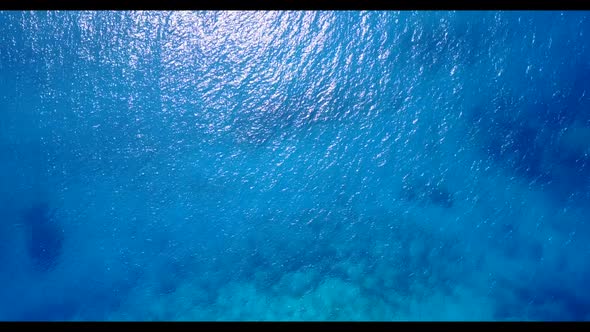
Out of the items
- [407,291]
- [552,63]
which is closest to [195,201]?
[407,291]

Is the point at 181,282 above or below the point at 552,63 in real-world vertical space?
below

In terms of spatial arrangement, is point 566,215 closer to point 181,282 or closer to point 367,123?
point 367,123

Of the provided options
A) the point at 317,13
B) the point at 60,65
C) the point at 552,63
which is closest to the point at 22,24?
the point at 60,65
